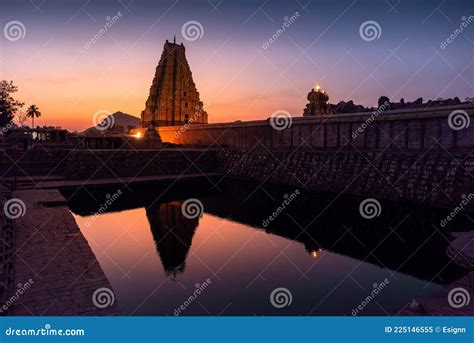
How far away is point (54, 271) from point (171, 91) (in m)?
39.4

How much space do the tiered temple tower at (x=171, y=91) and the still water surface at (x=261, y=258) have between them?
1152 inches

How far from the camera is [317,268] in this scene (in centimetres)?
940

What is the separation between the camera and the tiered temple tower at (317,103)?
3833 centimetres

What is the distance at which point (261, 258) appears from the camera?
10.1 m

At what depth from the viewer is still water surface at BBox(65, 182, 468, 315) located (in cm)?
741

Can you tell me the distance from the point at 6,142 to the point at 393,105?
1505 inches

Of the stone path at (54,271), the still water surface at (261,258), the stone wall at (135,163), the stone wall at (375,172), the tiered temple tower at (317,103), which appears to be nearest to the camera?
the stone path at (54,271)

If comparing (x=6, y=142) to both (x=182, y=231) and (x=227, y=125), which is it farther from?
(x=182, y=231)

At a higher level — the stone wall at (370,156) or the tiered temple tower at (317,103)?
the tiered temple tower at (317,103)

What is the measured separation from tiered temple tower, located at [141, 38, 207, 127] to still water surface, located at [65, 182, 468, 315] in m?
29.3

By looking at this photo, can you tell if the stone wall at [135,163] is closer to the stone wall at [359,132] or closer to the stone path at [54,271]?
the stone wall at [359,132]

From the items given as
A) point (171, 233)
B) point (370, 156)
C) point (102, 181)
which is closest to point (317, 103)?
point (370, 156)

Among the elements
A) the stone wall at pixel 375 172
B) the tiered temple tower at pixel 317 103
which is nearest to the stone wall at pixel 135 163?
the stone wall at pixel 375 172

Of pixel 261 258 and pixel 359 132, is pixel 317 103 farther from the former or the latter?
pixel 261 258
